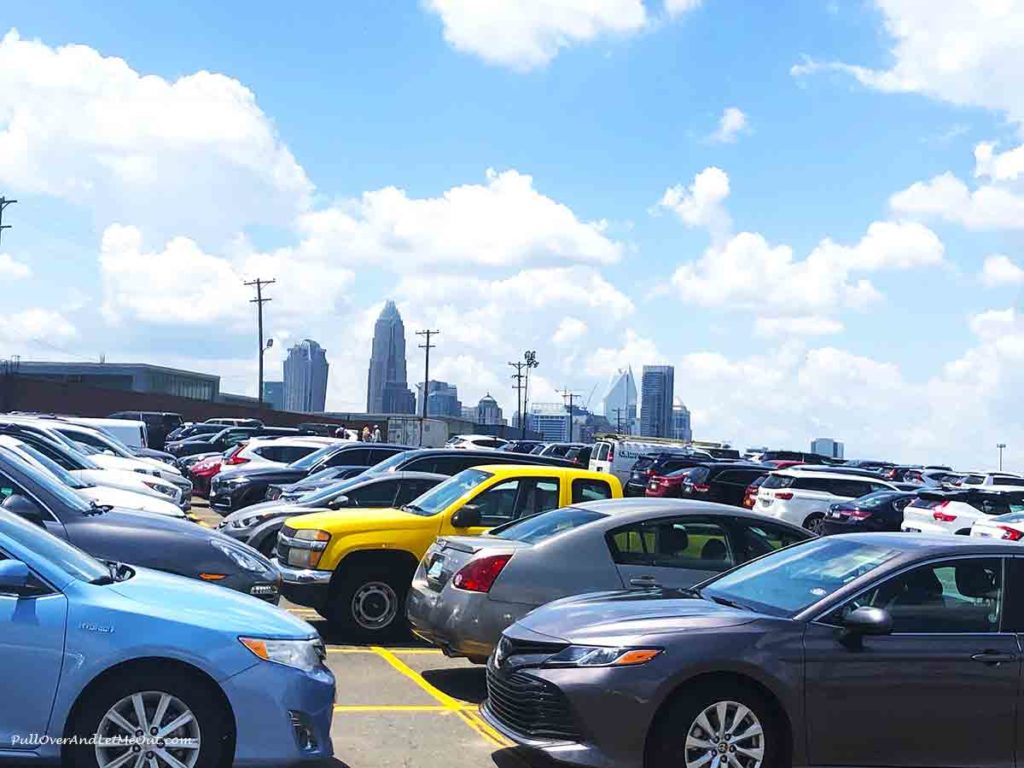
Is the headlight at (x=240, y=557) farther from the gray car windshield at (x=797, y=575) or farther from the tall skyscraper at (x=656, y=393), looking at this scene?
the tall skyscraper at (x=656, y=393)

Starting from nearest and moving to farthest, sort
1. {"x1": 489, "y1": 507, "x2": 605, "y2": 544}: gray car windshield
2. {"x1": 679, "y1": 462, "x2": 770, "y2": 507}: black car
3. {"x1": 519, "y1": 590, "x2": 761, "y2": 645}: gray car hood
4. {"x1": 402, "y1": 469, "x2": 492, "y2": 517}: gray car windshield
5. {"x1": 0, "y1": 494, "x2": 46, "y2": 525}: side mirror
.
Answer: {"x1": 519, "y1": 590, "x2": 761, "y2": 645}: gray car hood < {"x1": 0, "y1": 494, "x2": 46, "y2": 525}: side mirror < {"x1": 489, "y1": 507, "x2": 605, "y2": 544}: gray car windshield < {"x1": 402, "y1": 469, "x2": 492, "y2": 517}: gray car windshield < {"x1": 679, "y1": 462, "x2": 770, "y2": 507}: black car

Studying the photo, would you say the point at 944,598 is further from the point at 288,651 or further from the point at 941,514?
the point at 941,514

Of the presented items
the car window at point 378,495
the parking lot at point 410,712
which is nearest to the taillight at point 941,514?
the car window at point 378,495

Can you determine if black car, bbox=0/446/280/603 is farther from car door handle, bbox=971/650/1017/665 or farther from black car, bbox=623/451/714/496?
black car, bbox=623/451/714/496

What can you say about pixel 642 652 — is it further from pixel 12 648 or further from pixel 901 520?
pixel 901 520

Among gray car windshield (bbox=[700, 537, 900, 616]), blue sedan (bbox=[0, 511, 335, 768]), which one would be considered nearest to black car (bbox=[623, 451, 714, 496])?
gray car windshield (bbox=[700, 537, 900, 616])

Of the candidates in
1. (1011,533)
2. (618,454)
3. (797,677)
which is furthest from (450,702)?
(618,454)

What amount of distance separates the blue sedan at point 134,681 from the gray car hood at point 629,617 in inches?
57.4

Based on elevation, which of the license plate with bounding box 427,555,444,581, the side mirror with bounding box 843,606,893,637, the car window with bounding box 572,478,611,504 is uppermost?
the car window with bounding box 572,478,611,504

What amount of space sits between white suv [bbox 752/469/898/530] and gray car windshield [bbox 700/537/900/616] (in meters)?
19.0

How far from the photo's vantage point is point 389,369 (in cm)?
15088

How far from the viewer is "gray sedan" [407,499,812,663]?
8.23m

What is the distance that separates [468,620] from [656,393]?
165355 mm

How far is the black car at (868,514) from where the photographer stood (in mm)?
24781
